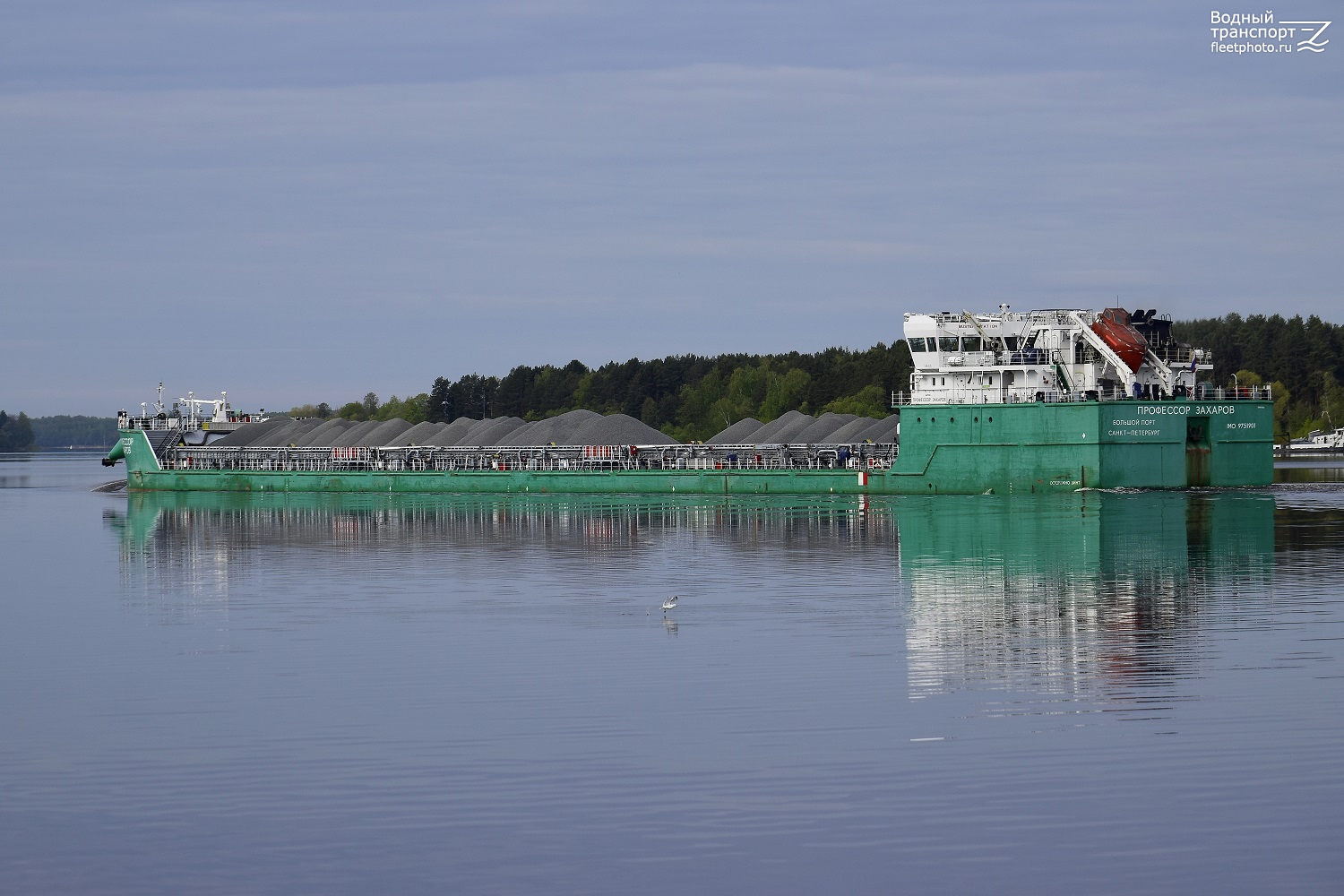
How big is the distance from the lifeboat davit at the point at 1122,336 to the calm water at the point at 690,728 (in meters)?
31.1

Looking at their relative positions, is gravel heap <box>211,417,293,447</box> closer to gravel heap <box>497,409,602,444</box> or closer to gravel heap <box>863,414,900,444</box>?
gravel heap <box>497,409,602,444</box>

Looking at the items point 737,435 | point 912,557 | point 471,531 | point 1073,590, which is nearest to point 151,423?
point 737,435

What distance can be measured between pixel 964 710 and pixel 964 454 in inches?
2134

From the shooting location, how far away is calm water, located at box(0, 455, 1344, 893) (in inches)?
542

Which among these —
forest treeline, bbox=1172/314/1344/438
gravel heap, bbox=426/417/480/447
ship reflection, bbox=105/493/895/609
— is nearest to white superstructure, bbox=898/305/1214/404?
ship reflection, bbox=105/493/895/609

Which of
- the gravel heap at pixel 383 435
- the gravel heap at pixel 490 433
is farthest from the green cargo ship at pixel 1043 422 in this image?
the gravel heap at pixel 383 435

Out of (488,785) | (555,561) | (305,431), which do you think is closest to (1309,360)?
(305,431)

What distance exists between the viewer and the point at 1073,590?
33562 mm

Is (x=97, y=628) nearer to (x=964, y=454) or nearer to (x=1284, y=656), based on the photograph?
(x=1284, y=656)

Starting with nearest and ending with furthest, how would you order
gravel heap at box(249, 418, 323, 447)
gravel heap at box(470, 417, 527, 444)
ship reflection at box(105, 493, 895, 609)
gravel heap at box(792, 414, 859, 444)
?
ship reflection at box(105, 493, 895, 609) < gravel heap at box(792, 414, 859, 444) < gravel heap at box(470, 417, 527, 444) < gravel heap at box(249, 418, 323, 447)

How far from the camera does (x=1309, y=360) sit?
176m

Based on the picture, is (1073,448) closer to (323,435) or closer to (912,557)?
(912,557)

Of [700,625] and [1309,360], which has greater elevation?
[1309,360]

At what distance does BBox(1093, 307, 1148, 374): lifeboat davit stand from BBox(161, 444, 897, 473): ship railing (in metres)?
14.0
